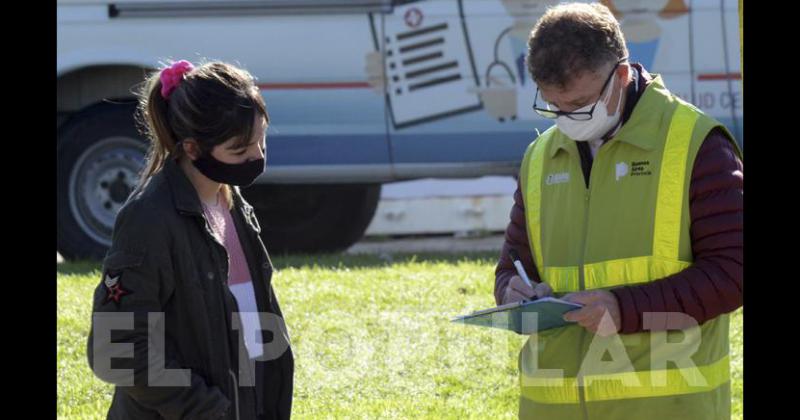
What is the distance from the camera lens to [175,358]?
10.2ft

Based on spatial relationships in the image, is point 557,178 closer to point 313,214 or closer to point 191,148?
point 191,148

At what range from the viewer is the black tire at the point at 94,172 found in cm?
845

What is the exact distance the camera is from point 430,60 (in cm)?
822

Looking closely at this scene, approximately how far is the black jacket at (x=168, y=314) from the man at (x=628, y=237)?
28.8 inches

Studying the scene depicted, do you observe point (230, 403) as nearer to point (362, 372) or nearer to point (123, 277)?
point (123, 277)

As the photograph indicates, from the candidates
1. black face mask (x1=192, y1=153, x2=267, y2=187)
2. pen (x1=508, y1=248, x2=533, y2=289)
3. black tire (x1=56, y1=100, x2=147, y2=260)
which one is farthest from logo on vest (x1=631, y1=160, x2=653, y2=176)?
black tire (x1=56, y1=100, x2=147, y2=260)

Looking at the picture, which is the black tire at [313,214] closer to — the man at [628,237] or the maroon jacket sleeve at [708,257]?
the man at [628,237]

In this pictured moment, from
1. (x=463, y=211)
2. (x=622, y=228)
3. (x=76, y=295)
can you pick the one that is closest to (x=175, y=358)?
(x=622, y=228)

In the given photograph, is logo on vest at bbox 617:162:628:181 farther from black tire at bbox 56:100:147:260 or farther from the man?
black tire at bbox 56:100:147:260

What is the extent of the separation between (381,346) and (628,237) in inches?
124

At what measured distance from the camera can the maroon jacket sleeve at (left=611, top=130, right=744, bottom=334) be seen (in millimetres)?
2963

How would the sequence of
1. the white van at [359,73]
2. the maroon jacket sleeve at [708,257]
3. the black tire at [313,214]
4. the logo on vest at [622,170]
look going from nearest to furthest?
the maroon jacket sleeve at [708,257], the logo on vest at [622,170], the white van at [359,73], the black tire at [313,214]

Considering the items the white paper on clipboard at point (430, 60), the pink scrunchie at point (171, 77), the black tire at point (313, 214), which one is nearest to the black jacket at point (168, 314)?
the pink scrunchie at point (171, 77)

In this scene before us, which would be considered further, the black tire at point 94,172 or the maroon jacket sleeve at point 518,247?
the black tire at point 94,172
